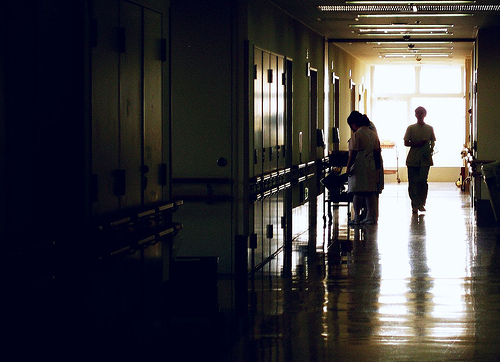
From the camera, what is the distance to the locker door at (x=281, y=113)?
9.91 metres

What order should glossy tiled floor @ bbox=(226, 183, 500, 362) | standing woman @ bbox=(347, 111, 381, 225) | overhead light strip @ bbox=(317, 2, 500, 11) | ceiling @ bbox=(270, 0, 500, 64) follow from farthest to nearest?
standing woman @ bbox=(347, 111, 381, 225)
overhead light strip @ bbox=(317, 2, 500, 11)
ceiling @ bbox=(270, 0, 500, 64)
glossy tiled floor @ bbox=(226, 183, 500, 362)

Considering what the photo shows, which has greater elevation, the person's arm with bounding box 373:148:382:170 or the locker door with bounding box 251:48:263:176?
the locker door with bounding box 251:48:263:176

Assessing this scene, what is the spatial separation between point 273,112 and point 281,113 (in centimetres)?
57

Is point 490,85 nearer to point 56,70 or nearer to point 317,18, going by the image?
point 317,18

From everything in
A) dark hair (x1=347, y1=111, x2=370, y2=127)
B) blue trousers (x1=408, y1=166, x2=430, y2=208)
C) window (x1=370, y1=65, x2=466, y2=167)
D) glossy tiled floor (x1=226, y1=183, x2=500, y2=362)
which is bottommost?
glossy tiled floor (x1=226, y1=183, x2=500, y2=362)

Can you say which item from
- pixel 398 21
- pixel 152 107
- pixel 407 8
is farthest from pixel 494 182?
pixel 152 107

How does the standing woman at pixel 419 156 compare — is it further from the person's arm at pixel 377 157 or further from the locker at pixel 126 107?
the locker at pixel 126 107

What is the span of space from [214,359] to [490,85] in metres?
9.65

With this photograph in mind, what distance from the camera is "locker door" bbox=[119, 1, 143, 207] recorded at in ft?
16.2

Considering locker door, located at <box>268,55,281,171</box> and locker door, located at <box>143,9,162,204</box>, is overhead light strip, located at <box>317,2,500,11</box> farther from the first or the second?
locker door, located at <box>143,9,162,204</box>

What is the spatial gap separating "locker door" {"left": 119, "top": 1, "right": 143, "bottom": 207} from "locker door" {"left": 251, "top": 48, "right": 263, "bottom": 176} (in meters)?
3.30

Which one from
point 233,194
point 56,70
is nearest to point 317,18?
point 233,194

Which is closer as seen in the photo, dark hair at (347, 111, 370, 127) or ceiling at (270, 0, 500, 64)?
ceiling at (270, 0, 500, 64)

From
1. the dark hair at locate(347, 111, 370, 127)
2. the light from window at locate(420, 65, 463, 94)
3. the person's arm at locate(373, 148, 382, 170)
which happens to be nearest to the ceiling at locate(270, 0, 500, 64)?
the dark hair at locate(347, 111, 370, 127)
